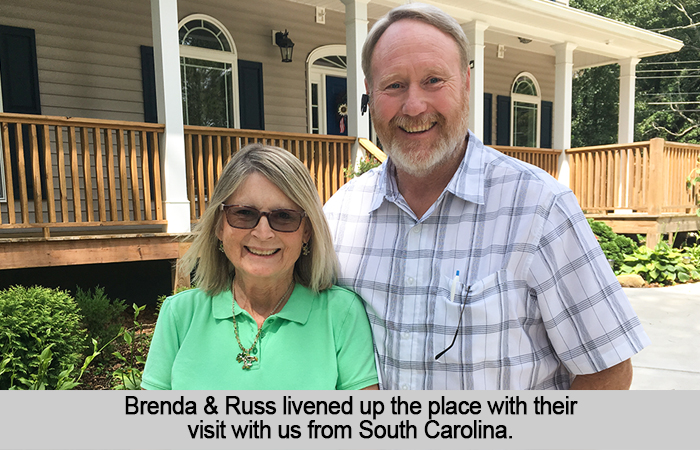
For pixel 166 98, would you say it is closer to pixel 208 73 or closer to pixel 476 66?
pixel 208 73

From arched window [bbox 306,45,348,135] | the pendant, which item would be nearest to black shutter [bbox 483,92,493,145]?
arched window [bbox 306,45,348,135]

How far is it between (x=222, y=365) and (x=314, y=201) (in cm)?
60

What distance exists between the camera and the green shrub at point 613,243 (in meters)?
7.65

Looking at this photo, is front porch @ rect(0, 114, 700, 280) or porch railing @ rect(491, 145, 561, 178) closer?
front porch @ rect(0, 114, 700, 280)

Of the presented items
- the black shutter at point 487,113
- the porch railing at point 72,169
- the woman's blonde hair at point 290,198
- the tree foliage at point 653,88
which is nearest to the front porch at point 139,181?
the porch railing at point 72,169

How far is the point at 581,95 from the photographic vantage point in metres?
20.5

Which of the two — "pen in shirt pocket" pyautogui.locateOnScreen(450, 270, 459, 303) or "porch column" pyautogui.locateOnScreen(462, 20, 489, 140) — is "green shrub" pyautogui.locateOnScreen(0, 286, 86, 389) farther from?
"porch column" pyautogui.locateOnScreen(462, 20, 489, 140)

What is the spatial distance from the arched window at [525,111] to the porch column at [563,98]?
5.39 feet

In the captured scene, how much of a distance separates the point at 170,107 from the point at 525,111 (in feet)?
28.0

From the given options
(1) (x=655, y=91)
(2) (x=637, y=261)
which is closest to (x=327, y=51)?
(2) (x=637, y=261)

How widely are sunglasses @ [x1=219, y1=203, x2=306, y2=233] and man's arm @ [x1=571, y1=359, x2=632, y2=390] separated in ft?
3.30

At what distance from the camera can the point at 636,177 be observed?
8430 millimetres

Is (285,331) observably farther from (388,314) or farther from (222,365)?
(388,314)

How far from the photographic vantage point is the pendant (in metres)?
1.61
